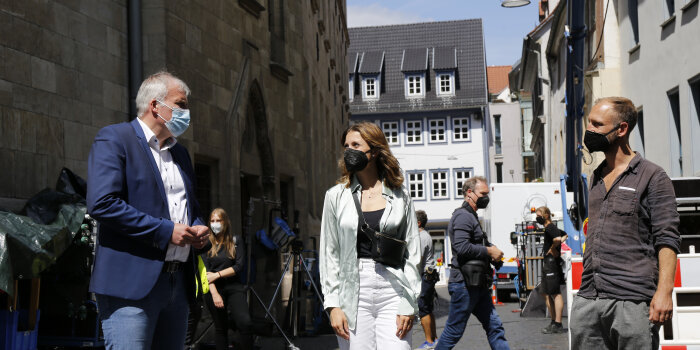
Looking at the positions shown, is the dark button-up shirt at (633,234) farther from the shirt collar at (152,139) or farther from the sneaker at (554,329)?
the sneaker at (554,329)

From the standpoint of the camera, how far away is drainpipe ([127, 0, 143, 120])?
459 inches

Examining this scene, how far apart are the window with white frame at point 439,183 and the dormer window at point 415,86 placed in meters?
5.08

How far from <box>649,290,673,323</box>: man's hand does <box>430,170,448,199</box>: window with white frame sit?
52769mm

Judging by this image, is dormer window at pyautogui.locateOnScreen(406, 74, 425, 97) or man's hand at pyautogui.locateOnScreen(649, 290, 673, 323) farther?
dormer window at pyautogui.locateOnScreen(406, 74, 425, 97)

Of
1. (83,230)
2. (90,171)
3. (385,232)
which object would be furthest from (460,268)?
(90,171)

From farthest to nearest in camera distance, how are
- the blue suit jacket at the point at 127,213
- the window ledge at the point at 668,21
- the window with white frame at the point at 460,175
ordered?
the window with white frame at the point at 460,175 < the window ledge at the point at 668,21 < the blue suit jacket at the point at 127,213

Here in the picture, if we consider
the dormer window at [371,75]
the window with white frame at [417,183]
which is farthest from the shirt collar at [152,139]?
the dormer window at [371,75]

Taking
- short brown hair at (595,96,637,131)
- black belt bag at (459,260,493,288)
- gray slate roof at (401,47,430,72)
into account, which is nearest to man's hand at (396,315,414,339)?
short brown hair at (595,96,637,131)

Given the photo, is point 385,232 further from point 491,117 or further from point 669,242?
point 491,117

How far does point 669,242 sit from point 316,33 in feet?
72.9

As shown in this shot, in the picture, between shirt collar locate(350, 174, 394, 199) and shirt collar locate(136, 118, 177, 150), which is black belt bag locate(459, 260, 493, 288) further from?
shirt collar locate(136, 118, 177, 150)

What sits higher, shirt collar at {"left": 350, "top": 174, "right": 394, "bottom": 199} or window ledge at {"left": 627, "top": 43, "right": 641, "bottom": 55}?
window ledge at {"left": 627, "top": 43, "right": 641, "bottom": 55}

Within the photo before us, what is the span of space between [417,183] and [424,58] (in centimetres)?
830

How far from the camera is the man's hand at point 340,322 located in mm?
5148
